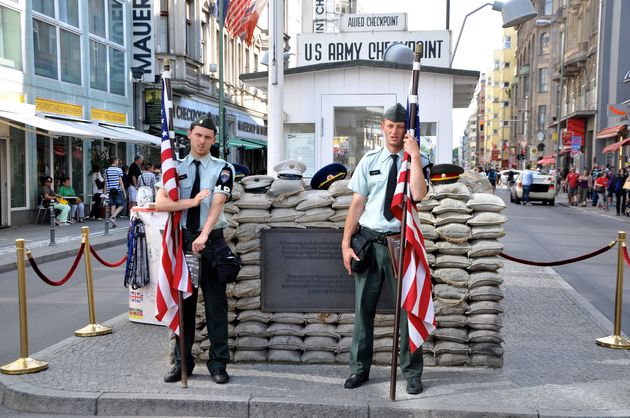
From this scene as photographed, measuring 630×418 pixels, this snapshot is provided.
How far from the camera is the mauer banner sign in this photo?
11.5 metres

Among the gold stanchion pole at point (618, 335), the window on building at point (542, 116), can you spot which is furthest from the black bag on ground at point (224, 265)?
the window on building at point (542, 116)

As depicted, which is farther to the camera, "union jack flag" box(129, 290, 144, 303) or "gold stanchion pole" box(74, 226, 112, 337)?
"union jack flag" box(129, 290, 144, 303)

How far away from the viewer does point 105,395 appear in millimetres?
4758

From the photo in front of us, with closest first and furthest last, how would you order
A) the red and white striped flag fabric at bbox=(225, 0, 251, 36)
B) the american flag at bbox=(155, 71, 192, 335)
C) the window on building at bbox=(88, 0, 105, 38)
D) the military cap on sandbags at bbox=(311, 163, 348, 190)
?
the american flag at bbox=(155, 71, 192, 335)
the military cap on sandbags at bbox=(311, 163, 348, 190)
the red and white striped flag fabric at bbox=(225, 0, 251, 36)
the window on building at bbox=(88, 0, 105, 38)

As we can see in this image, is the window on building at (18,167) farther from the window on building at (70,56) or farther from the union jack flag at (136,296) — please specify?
the union jack flag at (136,296)

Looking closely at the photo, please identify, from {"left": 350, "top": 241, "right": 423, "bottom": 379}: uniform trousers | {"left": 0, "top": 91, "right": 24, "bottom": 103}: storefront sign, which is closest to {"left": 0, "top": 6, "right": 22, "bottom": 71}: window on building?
{"left": 0, "top": 91, "right": 24, "bottom": 103}: storefront sign

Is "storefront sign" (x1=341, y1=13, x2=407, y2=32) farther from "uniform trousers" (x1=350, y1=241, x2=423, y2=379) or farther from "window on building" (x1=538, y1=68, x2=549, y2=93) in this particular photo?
"window on building" (x1=538, y1=68, x2=549, y2=93)

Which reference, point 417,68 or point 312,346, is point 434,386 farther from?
point 417,68

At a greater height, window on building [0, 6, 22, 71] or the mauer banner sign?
window on building [0, 6, 22, 71]

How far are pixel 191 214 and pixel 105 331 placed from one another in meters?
2.40

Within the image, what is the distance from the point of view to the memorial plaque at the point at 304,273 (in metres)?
5.54

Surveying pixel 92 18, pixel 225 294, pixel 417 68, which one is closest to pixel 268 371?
pixel 225 294

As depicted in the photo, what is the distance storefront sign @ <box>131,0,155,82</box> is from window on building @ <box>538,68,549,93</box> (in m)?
55.6

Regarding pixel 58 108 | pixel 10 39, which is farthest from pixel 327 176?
pixel 58 108
